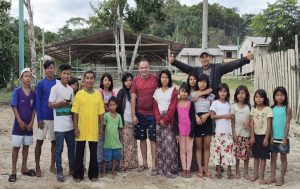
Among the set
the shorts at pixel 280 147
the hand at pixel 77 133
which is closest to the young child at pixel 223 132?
the shorts at pixel 280 147

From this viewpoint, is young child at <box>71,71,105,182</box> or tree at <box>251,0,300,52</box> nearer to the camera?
young child at <box>71,71,105,182</box>

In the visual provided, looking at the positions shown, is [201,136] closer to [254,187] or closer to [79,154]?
[254,187]

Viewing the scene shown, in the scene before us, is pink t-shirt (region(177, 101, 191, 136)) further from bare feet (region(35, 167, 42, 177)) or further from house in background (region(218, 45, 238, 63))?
house in background (region(218, 45, 238, 63))

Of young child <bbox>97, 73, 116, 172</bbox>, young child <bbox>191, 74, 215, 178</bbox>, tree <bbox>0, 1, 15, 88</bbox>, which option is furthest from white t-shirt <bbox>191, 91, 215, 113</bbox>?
tree <bbox>0, 1, 15, 88</bbox>

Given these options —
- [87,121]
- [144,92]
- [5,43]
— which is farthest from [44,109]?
[5,43]

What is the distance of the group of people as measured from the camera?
18.1 ft

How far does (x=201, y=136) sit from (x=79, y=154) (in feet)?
6.09

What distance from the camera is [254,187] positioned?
533cm

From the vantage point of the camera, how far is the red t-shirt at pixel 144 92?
589 cm

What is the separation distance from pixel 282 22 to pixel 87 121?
73.0 feet

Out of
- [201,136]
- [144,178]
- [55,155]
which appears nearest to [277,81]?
[201,136]

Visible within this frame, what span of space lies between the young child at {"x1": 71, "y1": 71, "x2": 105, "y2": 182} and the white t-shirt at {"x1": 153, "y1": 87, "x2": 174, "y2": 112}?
0.86 meters

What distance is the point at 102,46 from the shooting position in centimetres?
2567

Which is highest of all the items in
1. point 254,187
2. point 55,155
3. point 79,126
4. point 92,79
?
point 92,79
